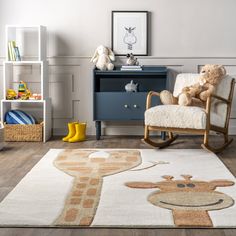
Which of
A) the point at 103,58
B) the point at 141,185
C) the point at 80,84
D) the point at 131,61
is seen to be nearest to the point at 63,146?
the point at 80,84

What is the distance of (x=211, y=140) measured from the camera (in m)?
4.94

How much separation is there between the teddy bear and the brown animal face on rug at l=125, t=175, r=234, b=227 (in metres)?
→ 1.32

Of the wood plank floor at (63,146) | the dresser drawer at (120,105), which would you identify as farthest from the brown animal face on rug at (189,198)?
the dresser drawer at (120,105)

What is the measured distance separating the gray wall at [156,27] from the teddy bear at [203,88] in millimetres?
666

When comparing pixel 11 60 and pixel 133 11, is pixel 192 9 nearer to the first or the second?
pixel 133 11

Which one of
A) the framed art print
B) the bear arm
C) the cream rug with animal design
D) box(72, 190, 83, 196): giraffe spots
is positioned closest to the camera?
the cream rug with animal design

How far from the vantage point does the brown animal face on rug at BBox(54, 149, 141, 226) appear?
8.01 feet

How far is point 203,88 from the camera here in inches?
177

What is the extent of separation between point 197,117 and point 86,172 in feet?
3.69

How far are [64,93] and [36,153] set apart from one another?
120cm

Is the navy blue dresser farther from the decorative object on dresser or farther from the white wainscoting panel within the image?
the decorative object on dresser

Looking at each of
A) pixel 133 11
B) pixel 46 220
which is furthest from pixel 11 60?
pixel 46 220

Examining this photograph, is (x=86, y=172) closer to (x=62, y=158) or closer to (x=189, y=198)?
(x=62, y=158)

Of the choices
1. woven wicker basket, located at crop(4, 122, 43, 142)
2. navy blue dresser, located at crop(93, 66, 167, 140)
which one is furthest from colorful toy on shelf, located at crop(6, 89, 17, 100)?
navy blue dresser, located at crop(93, 66, 167, 140)
